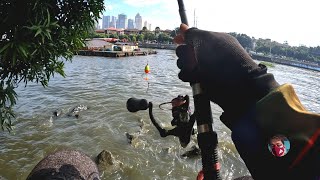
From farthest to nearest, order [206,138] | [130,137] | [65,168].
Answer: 1. [130,137]
2. [65,168]
3. [206,138]

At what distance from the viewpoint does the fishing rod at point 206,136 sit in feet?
5.74

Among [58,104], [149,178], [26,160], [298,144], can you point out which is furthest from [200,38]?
[58,104]

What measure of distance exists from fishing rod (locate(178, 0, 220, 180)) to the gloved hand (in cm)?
6

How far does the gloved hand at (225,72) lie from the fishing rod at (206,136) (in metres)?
0.06

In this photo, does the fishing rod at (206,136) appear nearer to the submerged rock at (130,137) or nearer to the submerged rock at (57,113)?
the submerged rock at (130,137)

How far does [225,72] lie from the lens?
63.1 inches

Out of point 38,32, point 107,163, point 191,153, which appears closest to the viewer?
point 38,32

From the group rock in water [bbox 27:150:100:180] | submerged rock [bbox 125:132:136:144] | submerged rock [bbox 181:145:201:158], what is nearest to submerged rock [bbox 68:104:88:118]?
submerged rock [bbox 125:132:136:144]

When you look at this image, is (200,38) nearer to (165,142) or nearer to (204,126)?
(204,126)

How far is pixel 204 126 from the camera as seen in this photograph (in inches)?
71.1

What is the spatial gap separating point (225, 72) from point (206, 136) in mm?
481

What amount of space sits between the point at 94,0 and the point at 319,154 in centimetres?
548

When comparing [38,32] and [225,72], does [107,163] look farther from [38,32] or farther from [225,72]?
[225,72]

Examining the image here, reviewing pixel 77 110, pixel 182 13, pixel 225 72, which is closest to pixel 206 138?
pixel 225 72
